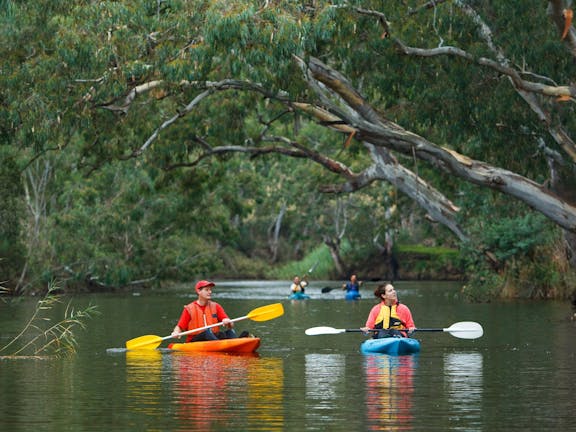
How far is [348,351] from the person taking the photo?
22078 millimetres

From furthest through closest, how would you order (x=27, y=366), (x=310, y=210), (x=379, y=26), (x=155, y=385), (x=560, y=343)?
1. (x=310, y=210)
2. (x=379, y=26)
3. (x=560, y=343)
4. (x=27, y=366)
5. (x=155, y=385)

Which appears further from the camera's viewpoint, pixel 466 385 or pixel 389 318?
pixel 389 318

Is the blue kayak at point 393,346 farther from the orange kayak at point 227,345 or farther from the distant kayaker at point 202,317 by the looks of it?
the distant kayaker at point 202,317

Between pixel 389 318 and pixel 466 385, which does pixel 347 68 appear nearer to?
pixel 389 318

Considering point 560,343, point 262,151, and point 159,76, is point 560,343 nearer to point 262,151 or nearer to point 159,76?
point 159,76

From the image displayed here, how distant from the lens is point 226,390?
15.4m

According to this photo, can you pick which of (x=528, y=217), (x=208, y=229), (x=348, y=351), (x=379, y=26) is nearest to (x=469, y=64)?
(x=379, y=26)

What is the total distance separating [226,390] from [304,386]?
1107mm

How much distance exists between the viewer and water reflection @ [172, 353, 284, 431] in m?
12.6

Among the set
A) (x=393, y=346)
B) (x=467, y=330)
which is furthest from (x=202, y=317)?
(x=467, y=330)

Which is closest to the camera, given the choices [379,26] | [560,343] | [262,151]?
[560,343]

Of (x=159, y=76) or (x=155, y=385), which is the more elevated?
(x=159, y=76)

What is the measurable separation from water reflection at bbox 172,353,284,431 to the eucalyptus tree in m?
8.04

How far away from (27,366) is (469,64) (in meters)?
14.9
